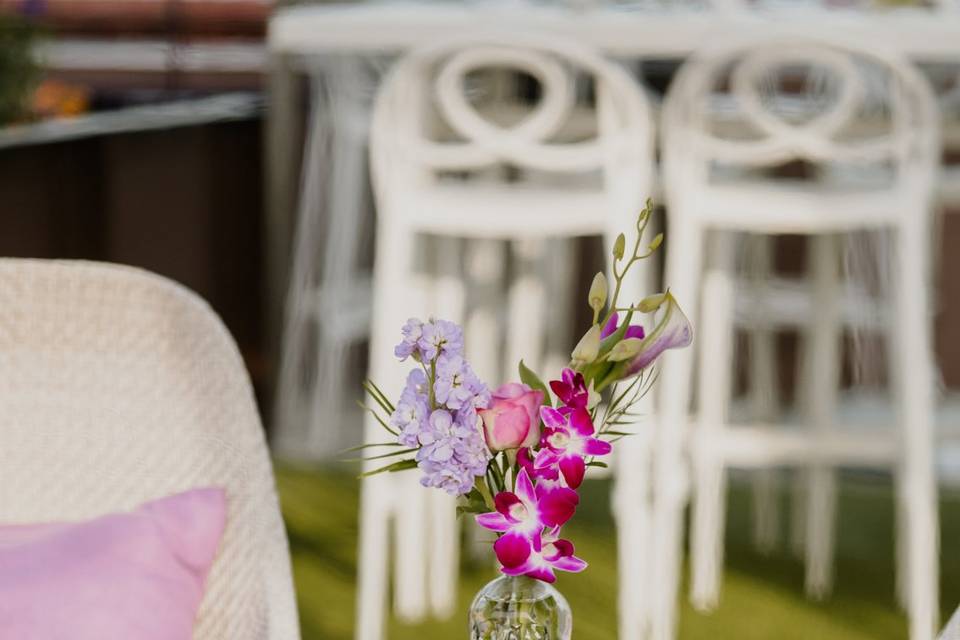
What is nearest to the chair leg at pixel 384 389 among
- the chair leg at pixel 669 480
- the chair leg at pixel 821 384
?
the chair leg at pixel 669 480

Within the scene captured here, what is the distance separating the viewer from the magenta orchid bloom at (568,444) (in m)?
0.79

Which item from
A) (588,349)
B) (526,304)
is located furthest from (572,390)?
(526,304)

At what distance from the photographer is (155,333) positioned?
4.33 ft

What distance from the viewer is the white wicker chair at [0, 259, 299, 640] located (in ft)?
4.13

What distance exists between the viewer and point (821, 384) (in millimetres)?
2625

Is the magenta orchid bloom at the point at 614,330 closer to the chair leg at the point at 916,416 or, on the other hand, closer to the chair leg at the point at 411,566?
the chair leg at the point at 916,416

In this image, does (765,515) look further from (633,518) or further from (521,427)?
(521,427)

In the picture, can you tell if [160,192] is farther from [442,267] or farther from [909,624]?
[909,624]

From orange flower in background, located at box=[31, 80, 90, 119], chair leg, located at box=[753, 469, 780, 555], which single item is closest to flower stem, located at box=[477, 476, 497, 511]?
chair leg, located at box=[753, 469, 780, 555]

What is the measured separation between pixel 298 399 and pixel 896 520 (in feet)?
5.17

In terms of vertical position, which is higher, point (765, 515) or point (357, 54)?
point (357, 54)

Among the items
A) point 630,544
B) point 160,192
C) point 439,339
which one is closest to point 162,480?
point 439,339

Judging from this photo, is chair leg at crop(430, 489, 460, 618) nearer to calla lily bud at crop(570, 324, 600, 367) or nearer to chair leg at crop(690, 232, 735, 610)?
chair leg at crop(690, 232, 735, 610)

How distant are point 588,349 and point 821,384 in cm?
189
